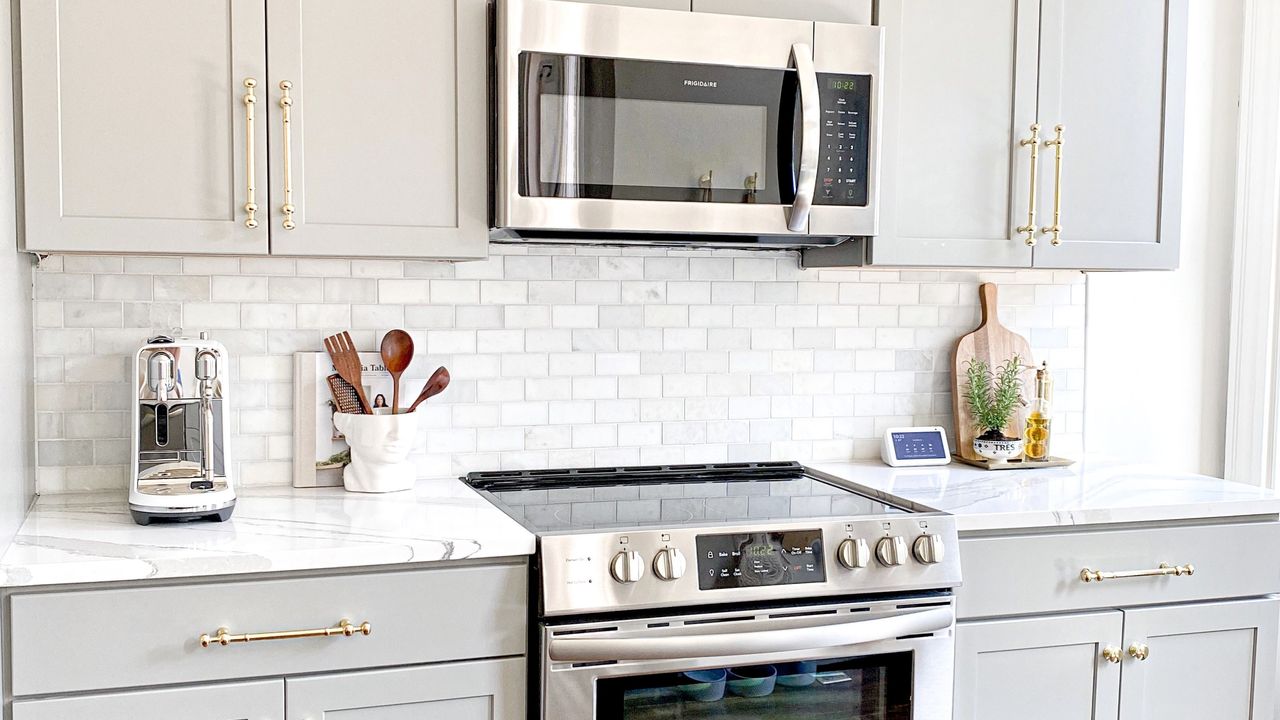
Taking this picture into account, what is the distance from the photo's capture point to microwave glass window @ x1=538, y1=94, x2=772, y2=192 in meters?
2.15

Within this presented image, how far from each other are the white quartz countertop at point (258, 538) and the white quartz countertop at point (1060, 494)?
0.91 metres

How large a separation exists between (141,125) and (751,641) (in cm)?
144

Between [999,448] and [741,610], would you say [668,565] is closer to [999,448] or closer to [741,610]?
[741,610]

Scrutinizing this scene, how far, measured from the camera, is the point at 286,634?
1763 millimetres

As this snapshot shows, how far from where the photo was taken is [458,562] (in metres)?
1.87

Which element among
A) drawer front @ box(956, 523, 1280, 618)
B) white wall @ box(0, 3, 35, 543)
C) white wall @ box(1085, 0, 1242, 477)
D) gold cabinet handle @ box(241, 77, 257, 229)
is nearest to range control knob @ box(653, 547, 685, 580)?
drawer front @ box(956, 523, 1280, 618)

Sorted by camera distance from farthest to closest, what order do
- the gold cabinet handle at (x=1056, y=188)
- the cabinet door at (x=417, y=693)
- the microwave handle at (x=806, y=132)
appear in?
1. the gold cabinet handle at (x=1056, y=188)
2. the microwave handle at (x=806, y=132)
3. the cabinet door at (x=417, y=693)

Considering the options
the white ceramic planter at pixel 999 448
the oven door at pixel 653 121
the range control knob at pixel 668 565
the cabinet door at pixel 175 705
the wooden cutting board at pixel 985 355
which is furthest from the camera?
the wooden cutting board at pixel 985 355

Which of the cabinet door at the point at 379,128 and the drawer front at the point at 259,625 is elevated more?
the cabinet door at the point at 379,128

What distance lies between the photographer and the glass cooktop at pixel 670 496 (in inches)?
81.5

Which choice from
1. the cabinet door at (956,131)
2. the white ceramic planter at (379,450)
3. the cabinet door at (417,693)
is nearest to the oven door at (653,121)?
the cabinet door at (956,131)

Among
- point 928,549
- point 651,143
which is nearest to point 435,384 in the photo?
point 651,143

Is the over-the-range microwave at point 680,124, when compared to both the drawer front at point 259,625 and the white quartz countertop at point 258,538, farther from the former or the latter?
the drawer front at point 259,625

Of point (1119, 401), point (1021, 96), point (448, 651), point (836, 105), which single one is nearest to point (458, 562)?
point (448, 651)
